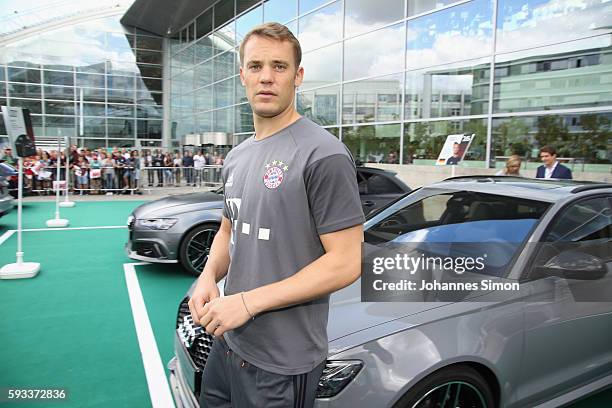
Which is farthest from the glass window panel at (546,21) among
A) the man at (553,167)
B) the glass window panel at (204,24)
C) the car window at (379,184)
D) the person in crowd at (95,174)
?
the glass window panel at (204,24)

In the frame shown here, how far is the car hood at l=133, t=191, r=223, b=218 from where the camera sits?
577cm

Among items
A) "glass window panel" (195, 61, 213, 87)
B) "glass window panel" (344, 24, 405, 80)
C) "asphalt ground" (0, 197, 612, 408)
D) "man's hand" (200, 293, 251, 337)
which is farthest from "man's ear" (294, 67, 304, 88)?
"glass window panel" (195, 61, 213, 87)

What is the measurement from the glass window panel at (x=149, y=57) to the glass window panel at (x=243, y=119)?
1130 centimetres

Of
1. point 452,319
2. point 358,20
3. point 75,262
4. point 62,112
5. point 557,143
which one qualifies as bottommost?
point 75,262

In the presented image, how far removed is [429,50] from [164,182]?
11.2 meters

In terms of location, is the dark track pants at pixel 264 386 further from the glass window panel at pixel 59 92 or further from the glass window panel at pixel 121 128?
the glass window panel at pixel 59 92

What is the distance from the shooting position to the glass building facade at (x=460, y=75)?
874 cm

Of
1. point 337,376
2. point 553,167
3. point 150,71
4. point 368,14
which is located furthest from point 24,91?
point 337,376

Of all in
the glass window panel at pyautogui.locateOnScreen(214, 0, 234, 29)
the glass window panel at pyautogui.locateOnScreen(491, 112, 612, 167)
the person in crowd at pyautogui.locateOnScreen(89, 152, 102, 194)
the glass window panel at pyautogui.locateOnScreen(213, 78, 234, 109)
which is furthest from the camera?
the glass window panel at pyautogui.locateOnScreen(214, 0, 234, 29)

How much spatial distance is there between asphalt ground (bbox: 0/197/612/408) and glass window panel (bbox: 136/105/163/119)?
76.5 ft

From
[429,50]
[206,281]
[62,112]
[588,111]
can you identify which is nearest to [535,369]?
[206,281]

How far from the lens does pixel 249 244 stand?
4.47 ft

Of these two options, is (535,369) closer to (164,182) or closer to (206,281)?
(206,281)

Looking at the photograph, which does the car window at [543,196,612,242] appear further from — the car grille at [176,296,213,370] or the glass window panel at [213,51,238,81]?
the glass window panel at [213,51,238,81]
